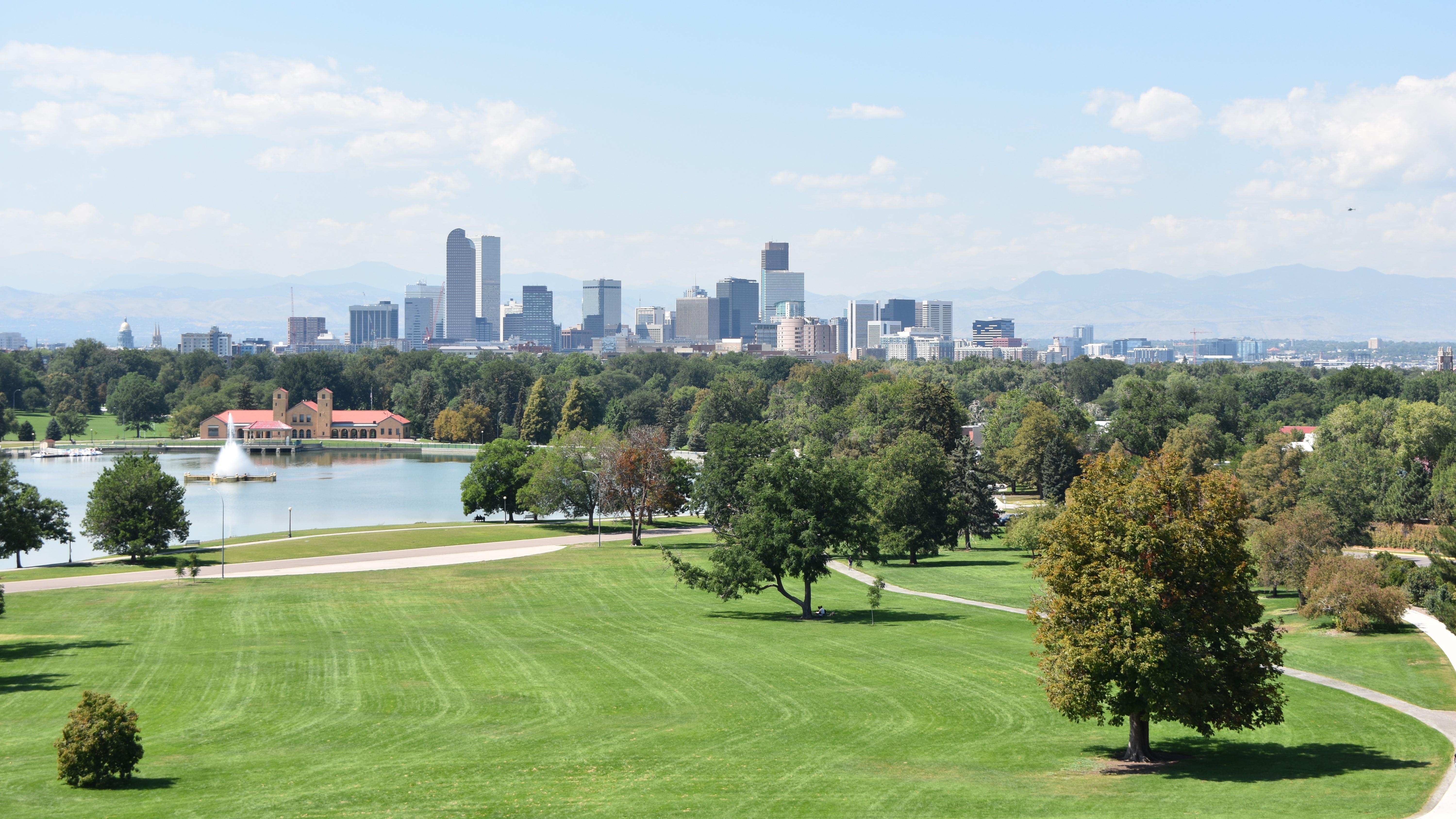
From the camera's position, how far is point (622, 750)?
28234 mm

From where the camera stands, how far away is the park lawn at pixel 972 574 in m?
55.6

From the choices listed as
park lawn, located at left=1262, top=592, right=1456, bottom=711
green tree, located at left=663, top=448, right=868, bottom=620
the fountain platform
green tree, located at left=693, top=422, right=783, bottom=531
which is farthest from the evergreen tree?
park lawn, located at left=1262, top=592, right=1456, bottom=711

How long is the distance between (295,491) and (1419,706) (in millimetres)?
107761

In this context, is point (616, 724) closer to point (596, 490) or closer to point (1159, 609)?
point (1159, 609)

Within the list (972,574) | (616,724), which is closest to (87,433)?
(972,574)

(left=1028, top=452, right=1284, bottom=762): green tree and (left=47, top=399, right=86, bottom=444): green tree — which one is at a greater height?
(left=47, top=399, right=86, bottom=444): green tree

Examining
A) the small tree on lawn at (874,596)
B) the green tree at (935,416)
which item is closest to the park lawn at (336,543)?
the green tree at (935,416)

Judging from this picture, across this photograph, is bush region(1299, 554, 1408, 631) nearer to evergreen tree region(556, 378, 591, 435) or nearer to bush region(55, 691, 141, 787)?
bush region(55, 691, 141, 787)

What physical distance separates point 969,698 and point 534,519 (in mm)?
59543

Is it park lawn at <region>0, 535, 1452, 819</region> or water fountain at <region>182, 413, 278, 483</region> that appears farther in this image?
water fountain at <region>182, 413, 278, 483</region>

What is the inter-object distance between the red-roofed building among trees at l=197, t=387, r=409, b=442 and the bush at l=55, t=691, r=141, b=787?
171204 mm

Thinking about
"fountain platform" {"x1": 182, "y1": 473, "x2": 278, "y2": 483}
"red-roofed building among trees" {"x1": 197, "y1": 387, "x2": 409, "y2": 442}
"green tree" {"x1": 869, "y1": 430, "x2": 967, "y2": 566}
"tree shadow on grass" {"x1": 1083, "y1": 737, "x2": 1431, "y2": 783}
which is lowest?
"tree shadow on grass" {"x1": 1083, "y1": 737, "x2": 1431, "y2": 783}

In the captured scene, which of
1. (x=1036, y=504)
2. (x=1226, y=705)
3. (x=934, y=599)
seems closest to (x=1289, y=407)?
(x=1036, y=504)

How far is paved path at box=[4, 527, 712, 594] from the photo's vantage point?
188 feet
